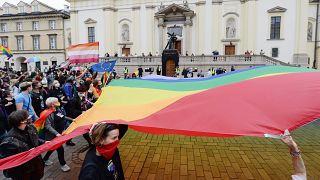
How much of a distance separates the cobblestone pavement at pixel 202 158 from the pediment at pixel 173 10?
104 ft

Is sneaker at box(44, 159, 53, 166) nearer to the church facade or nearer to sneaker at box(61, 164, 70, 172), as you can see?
sneaker at box(61, 164, 70, 172)

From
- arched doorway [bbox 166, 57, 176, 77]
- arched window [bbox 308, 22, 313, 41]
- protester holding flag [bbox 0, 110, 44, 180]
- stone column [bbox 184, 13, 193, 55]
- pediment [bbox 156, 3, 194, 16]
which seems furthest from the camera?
arched window [bbox 308, 22, 313, 41]

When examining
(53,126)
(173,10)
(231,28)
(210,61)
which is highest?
(173,10)

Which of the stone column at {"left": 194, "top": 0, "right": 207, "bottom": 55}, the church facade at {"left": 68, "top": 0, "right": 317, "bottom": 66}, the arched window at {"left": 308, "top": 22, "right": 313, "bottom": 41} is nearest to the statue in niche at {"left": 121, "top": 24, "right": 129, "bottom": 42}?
the church facade at {"left": 68, "top": 0, "right": 317, "bottom": 66}

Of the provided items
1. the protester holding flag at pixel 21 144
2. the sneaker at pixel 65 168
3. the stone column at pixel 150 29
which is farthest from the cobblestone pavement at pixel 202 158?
the stone column at pixel 150 29

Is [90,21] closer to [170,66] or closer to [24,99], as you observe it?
[170,66]

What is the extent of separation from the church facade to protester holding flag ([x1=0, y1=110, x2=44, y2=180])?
35.0m

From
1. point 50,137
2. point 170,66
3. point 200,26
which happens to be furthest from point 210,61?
point 50,137

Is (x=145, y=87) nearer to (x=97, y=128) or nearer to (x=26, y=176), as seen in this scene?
(x=26, y=176)

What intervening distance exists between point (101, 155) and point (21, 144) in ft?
5.86

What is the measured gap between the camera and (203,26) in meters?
37.6

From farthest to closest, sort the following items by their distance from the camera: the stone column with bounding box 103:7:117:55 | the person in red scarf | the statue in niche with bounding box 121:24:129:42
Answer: the statue in niche with bounding box 121:24:129:42 < the stone column with bounding box 103:7:117:55 < the person in red scarf

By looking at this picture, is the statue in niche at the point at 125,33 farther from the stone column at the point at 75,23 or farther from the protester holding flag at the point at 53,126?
the protester holding flag at the point at 53,126

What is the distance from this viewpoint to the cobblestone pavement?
5.48 meters
